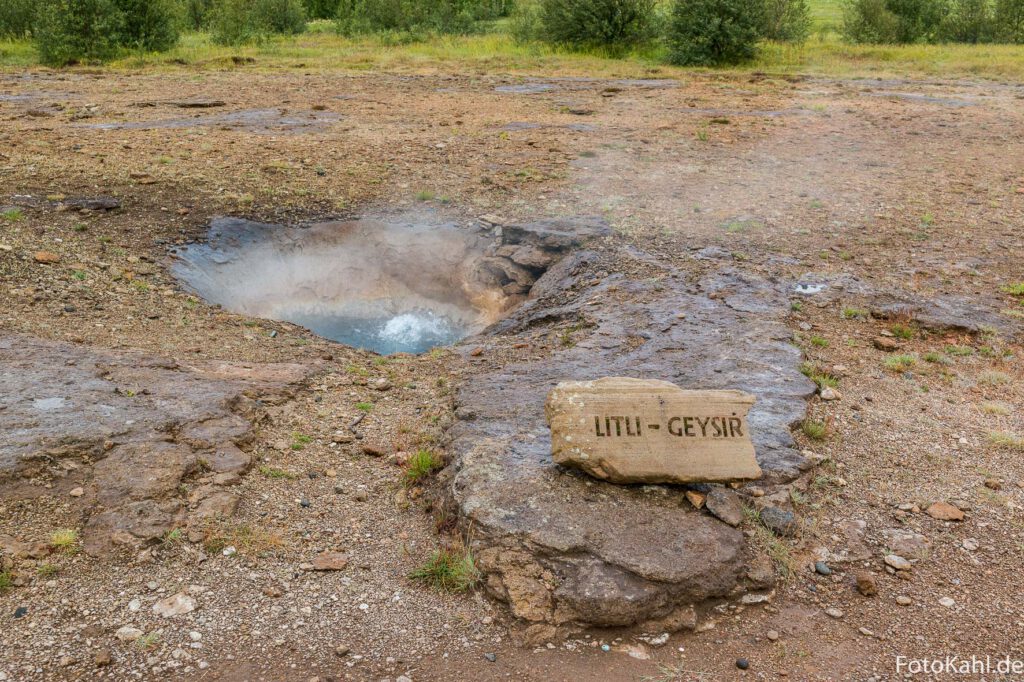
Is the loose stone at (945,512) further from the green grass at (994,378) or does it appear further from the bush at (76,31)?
the bush at (76,31)

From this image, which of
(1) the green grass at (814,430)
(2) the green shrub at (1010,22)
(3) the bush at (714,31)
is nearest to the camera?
(1) the green grass at (814,430)

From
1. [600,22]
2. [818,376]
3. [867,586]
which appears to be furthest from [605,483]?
[600,22]

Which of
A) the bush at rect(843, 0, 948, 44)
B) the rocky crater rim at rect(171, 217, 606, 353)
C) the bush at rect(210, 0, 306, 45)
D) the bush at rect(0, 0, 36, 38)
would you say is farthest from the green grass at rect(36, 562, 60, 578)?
the bush at rect(843, 0, 948, 44)

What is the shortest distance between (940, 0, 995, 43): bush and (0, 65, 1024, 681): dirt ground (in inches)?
585

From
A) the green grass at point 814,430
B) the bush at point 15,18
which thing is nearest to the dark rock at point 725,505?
the green grass at point 814,430

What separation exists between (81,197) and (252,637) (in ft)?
18.1

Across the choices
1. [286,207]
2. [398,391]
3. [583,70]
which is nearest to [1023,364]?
[398,391]

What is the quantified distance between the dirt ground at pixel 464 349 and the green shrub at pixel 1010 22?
1518cm

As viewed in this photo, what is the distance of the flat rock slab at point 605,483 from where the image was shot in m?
3.20

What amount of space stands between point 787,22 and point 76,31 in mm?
16324

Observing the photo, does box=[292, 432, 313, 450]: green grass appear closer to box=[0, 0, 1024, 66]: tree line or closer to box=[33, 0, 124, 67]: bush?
box=[0, 0, 1024, 66]: tree line

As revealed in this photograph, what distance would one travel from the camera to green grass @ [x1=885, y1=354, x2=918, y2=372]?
4988mm

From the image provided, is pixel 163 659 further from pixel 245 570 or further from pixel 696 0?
pixel 696 0

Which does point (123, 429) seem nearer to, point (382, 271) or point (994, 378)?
point (382, 271)
